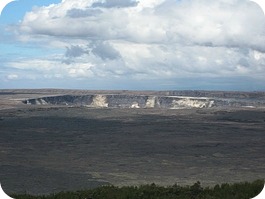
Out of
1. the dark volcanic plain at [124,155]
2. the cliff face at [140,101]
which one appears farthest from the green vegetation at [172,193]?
the cliff face at [140,101]

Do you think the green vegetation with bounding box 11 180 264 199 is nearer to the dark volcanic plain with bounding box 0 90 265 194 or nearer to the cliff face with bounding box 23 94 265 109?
the dark volcanic plain with bounding box 0 90 265 194

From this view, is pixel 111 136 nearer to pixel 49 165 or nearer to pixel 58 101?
pixel 49 165

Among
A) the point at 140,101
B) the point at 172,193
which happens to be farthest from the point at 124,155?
the point at 140,101

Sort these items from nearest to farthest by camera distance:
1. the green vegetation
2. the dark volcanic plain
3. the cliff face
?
1. the green vegetation
2. the dark volcanic plain
3. the cliff face

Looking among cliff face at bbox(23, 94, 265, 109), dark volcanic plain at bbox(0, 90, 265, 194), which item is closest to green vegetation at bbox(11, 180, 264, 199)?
dark volcanic plain at bbox(0, 90, 265, 194)

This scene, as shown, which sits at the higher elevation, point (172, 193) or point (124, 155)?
point (172, 193)

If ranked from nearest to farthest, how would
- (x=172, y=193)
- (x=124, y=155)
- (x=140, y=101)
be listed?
(x=172, y=193), (x=124, y=155), (x=140, y=101)

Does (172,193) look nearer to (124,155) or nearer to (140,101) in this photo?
(124,155)

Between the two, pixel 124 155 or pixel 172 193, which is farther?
pixel 124 155

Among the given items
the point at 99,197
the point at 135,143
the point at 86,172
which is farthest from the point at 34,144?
the point at 99,197
